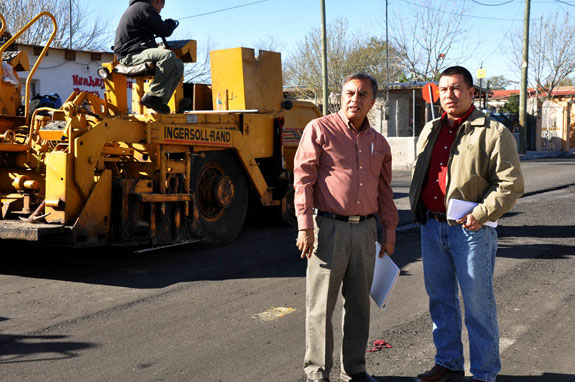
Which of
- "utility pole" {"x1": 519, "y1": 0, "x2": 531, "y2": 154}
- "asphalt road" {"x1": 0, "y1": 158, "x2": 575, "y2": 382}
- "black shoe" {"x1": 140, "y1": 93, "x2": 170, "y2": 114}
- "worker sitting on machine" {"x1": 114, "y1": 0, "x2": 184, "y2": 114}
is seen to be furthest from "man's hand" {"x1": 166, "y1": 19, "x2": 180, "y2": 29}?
"utility pole" {"x1": 519, "y1": 0, "x2": 531, "y2": 154}

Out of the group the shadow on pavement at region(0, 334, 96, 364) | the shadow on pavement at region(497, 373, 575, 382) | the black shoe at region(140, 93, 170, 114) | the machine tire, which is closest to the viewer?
the shadow on pavement at region(497, 373, 575, 382)

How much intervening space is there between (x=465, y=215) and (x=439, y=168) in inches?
15.4

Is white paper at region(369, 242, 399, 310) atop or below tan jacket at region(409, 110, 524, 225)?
below

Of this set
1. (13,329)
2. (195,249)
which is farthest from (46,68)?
(13,329)

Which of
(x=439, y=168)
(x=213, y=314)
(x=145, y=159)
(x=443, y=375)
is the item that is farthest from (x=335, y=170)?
(x=145, y=159)

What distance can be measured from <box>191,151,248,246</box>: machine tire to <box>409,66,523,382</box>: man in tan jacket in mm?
4309

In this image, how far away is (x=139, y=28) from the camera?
7691 millimetres

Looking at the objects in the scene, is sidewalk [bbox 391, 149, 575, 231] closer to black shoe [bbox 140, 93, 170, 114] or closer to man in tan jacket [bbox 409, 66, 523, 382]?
black shoe [bbox 140, 93, 170, 114]

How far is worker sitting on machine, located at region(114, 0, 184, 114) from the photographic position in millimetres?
7535

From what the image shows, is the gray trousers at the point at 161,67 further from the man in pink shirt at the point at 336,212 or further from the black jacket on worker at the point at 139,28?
the man in pink shirt at the point at 336,212

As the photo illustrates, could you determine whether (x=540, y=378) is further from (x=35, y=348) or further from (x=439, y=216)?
(x=35, y=348)

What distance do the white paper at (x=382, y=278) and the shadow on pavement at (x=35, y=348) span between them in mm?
2128

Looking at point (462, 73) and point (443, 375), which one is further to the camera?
point (443, 375)

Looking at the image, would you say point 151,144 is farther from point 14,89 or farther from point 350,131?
point 350,131
